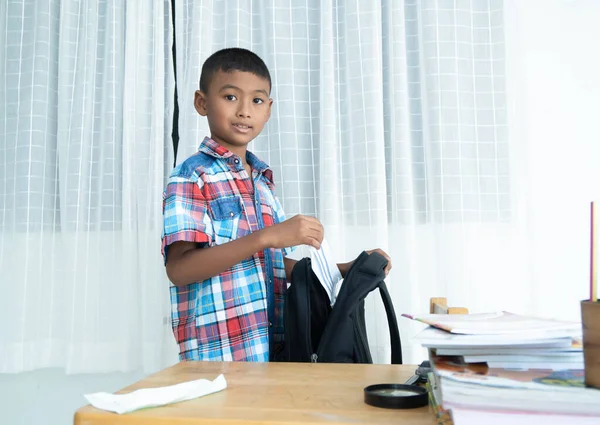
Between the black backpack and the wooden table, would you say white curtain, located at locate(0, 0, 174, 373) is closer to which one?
the black backpack

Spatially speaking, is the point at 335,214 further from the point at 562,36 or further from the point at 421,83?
the point at 562,36

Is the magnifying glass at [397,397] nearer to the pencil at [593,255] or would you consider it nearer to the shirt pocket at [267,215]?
the pencil at [593,255]

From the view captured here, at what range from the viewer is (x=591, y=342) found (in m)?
0.54

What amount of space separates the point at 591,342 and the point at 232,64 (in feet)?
3.98

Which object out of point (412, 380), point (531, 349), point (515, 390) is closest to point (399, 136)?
point (412, 380)

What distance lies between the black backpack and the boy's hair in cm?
55

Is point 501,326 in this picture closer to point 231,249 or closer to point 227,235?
point 231,249

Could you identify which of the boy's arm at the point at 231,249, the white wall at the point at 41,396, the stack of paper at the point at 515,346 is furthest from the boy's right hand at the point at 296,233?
the white wall at the point at 41,396

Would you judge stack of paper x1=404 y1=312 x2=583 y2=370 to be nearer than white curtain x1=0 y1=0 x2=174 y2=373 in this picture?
Yes

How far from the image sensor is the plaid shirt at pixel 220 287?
1.40 m

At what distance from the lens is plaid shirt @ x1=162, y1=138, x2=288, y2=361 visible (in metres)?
1.40

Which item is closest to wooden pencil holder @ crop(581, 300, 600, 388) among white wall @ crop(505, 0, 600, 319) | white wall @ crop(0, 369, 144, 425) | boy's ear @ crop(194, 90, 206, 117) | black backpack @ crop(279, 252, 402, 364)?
black backpack @ crop(279, 252, 402, 364)

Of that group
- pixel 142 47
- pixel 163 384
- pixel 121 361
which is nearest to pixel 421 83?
pixel 142 47

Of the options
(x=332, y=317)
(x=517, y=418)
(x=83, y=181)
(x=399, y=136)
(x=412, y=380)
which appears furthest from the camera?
(x=83, y=181)
